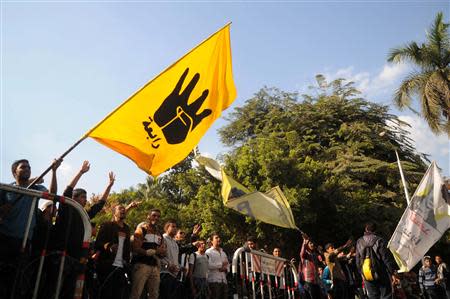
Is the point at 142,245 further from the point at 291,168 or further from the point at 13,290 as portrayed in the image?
the point at 291,168

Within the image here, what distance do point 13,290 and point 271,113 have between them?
2510cm

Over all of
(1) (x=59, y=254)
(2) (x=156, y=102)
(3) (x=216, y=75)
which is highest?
(3) (x=216, y=75)

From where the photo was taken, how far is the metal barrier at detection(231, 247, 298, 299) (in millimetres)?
7309

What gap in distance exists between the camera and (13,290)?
3.76m

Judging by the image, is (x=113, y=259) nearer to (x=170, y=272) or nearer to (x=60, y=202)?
(x=170, y=272)

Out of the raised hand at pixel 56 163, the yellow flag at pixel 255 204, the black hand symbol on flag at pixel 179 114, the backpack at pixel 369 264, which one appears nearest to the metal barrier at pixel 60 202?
the raised hand at pixel 56 163

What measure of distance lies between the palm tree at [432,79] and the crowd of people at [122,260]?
31.3 ft

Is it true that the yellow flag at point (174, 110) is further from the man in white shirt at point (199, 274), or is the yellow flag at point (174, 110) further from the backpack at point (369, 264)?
the backpack at point (369, 264)

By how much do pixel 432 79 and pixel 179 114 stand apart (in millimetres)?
15061

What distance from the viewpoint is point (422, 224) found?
29.1 feet

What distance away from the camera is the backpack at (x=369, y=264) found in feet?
23.9

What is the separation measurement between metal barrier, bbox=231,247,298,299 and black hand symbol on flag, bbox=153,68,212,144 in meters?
2.54

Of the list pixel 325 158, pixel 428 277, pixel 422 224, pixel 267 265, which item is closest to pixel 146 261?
pixel 267 265

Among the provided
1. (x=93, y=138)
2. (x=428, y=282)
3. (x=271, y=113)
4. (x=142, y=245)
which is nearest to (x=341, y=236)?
(x=428, y=282)
